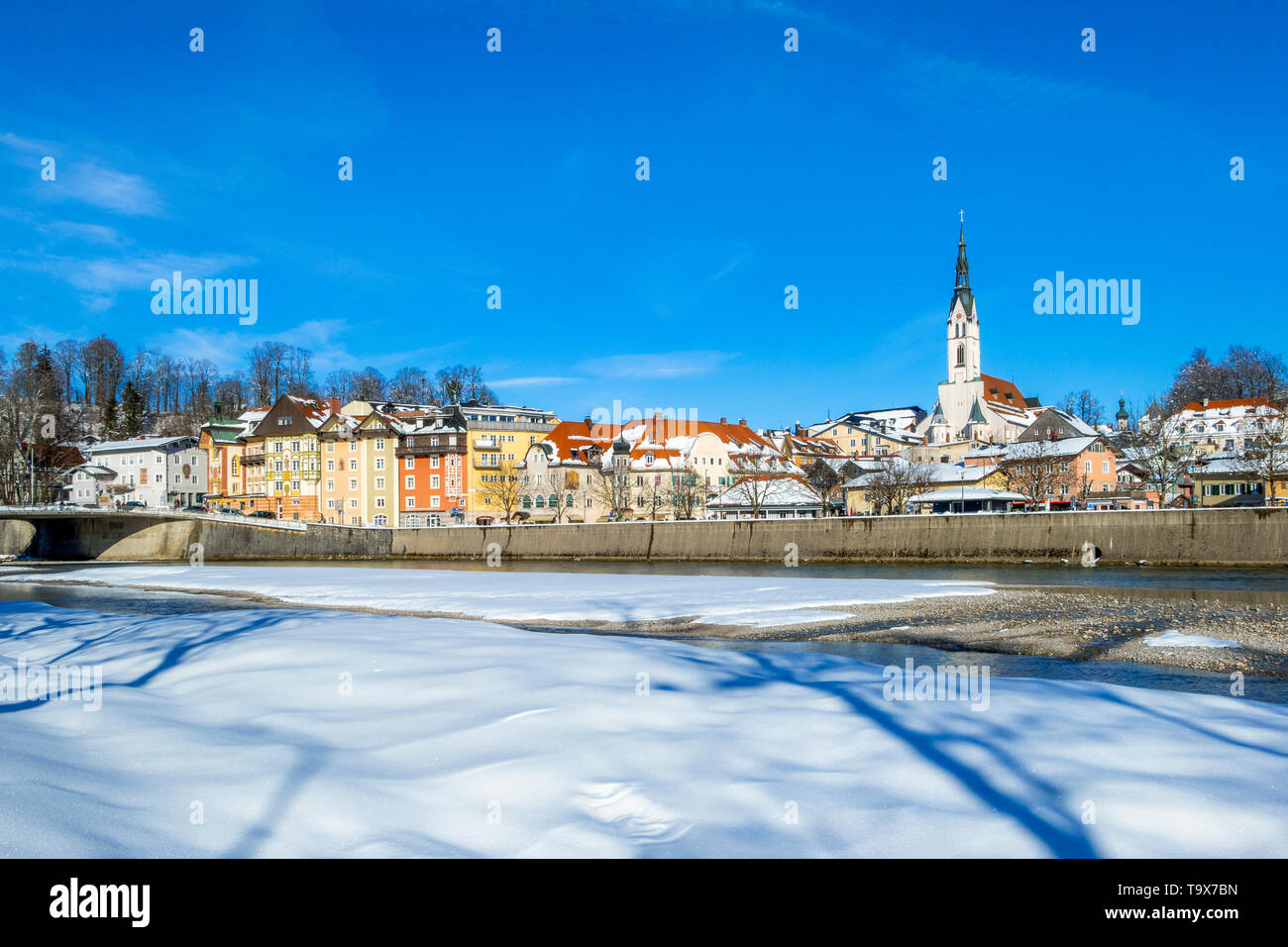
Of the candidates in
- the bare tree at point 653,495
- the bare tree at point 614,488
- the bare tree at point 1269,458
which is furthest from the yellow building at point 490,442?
the bare tree at point 1269,458

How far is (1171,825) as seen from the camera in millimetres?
4832

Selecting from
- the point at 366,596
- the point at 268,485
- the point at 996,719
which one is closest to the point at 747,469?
the point at 268,485

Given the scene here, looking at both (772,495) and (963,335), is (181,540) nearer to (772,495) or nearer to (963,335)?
(772,495)

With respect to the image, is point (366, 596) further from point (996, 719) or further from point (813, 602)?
point (996, 719)

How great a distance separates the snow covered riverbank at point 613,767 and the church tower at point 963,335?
133 meters

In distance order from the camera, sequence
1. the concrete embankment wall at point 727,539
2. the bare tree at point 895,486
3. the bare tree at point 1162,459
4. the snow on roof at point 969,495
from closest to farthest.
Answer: the concrete embankment wall at point 727,539
the bare tree at point 1162,459
the snow on roof at point 969,495
the bare tree at point 895,486

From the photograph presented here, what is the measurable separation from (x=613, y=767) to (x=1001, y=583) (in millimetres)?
26919

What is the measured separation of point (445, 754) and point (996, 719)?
4.81 m

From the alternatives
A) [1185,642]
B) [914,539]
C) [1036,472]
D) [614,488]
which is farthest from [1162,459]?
[1185,642]

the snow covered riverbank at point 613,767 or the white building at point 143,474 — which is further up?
the white building at point 143,474

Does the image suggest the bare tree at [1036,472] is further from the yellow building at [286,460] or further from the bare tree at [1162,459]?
the yellow building at [286,460]

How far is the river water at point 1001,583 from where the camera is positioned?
12242mm

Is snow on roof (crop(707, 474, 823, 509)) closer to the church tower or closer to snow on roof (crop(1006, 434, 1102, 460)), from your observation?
snow on roof (crop(1006, 434, 1102, 460))

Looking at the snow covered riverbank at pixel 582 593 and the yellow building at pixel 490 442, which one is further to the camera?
the yellow building at pixel 490 442
